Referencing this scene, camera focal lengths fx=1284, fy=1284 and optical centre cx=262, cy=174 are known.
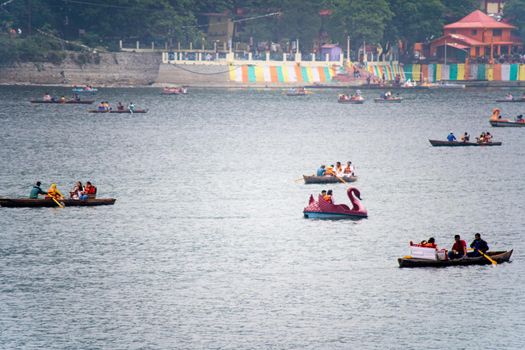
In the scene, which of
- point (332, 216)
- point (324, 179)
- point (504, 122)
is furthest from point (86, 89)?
point (332, 216)

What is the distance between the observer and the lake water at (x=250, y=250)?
56344mm

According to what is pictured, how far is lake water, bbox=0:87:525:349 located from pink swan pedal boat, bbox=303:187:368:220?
718 mm

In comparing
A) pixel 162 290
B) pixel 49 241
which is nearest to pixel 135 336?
pixel 162 290

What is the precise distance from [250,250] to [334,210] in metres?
9.46

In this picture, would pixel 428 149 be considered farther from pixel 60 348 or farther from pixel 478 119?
pixel 60 348

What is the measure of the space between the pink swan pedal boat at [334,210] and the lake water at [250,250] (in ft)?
2.36

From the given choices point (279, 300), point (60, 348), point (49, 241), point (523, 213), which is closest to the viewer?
point (60, 348)

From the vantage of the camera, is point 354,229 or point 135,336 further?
point 354,229

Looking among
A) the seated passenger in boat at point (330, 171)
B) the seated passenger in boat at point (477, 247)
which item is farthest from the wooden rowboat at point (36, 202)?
the seated passenger in boat at point (477, 247)

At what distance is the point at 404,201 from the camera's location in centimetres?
8894

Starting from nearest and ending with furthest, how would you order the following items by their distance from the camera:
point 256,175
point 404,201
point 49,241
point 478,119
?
point 49,241 → point 404,201 → point 256,175 → point 478,119

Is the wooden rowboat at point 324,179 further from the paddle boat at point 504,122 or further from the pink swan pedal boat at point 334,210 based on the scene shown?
the paddle boat at point 504,122

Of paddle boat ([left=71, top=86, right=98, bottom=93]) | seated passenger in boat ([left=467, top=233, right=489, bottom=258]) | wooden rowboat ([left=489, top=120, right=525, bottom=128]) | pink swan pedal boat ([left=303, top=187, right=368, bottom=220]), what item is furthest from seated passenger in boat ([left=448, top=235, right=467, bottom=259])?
paddle boat ([left=71, top=86, right=98, bottom=93])

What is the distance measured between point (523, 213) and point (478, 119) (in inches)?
3338
